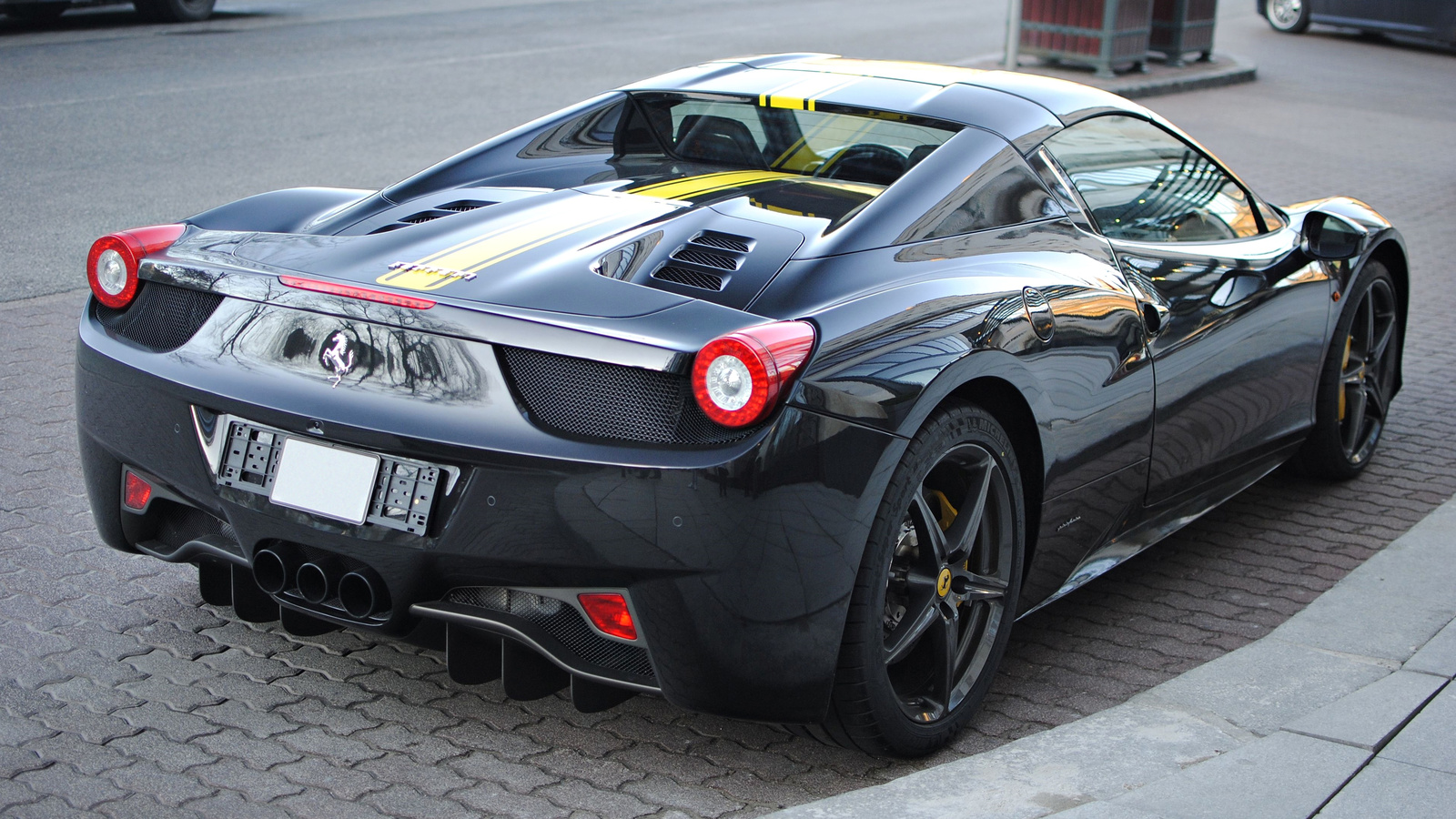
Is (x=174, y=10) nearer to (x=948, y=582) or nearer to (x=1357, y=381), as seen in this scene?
(x=1357, y=381)

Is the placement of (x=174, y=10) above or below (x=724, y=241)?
below

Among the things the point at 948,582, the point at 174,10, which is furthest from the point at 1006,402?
the point at 174,10

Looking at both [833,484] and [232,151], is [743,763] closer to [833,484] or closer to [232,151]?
[833,484]

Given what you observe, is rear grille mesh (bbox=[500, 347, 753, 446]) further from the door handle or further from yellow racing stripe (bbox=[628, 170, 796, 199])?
the door handle

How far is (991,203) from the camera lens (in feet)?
11.6

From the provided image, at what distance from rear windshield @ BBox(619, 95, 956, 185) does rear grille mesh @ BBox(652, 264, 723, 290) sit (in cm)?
78

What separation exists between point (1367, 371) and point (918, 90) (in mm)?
2319

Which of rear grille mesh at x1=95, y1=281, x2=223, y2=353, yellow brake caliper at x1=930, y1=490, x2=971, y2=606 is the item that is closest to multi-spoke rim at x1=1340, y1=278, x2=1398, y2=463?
yellow brake caliper at x1=930, y1=490, x2=971, y2=606

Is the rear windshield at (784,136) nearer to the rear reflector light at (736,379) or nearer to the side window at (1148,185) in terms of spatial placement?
the side window at (1148,185)

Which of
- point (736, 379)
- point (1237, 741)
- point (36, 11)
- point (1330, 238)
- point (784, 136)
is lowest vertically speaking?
point (1237, 741)

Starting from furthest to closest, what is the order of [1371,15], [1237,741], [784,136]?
[1371,15] → [784,136] → [1237,741]

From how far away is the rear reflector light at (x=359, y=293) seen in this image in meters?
2.82

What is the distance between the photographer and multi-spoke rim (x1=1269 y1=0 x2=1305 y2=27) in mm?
22359

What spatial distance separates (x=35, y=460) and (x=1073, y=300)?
322 cm
